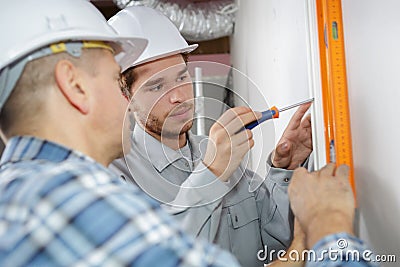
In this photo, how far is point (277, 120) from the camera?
1.48 metres

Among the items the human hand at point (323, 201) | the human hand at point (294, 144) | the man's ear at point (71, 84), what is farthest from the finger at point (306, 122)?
the man's ear at point (71, 84)

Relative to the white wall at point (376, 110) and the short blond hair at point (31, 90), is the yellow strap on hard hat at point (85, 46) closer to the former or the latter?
the short blond hair at point (31, 90)

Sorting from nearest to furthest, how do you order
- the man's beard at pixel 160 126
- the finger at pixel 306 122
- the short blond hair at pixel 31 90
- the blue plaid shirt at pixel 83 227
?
the blue plaid shirt at pixel 83 227 → the short blond hair at pixel 31 90 → the finger at pixel 306 122 → the man's beard at pixel 160 126

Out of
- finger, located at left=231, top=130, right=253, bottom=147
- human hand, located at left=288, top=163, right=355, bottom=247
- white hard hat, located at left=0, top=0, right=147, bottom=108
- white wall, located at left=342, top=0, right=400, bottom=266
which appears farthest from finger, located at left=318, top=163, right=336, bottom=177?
white hard hat, located at left=0, top=0, right=147, bottom=108

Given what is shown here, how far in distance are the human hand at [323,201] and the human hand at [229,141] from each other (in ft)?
0.75

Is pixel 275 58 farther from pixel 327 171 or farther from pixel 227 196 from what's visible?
pixel 327 171

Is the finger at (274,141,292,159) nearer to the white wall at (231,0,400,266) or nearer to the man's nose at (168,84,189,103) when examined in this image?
the white wall at (231,0,400,266)

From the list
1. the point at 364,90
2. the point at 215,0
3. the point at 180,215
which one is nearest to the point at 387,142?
the point at 364,90

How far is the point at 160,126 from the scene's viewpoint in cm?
151

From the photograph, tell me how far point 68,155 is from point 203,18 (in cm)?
228

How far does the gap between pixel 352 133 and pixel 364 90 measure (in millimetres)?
127

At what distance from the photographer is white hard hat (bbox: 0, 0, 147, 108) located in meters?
0.86

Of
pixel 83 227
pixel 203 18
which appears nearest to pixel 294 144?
pixel 83 227

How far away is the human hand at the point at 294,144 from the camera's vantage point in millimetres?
1379
